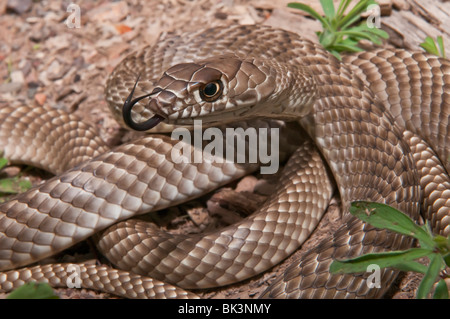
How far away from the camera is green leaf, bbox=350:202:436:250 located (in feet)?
10.6

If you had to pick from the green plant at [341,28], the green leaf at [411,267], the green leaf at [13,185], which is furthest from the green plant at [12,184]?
the green leaf at [411,267]

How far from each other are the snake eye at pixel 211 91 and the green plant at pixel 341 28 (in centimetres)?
182

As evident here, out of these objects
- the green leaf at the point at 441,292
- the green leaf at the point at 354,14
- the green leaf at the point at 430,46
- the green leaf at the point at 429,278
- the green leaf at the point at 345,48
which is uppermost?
the green leaf at the point at 354,14

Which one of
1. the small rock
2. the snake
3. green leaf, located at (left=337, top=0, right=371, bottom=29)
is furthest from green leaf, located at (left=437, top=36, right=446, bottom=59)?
the small rock

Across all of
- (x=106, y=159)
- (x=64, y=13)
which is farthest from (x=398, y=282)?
(x=64, y=13)

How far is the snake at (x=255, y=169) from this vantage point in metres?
3.94

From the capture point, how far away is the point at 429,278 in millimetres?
3029

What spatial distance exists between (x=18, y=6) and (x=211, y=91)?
466 centimetres

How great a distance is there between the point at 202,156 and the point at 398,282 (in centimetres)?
191

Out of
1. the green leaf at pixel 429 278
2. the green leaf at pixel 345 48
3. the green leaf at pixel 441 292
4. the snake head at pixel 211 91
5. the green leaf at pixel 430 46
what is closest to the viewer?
the green leaf at pixel 429 278

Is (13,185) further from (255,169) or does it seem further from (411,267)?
(411,267)

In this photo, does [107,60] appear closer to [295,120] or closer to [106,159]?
[106,159]

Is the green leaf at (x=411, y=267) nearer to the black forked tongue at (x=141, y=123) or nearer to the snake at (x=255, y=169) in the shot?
the snake at (x=255, y=169)
